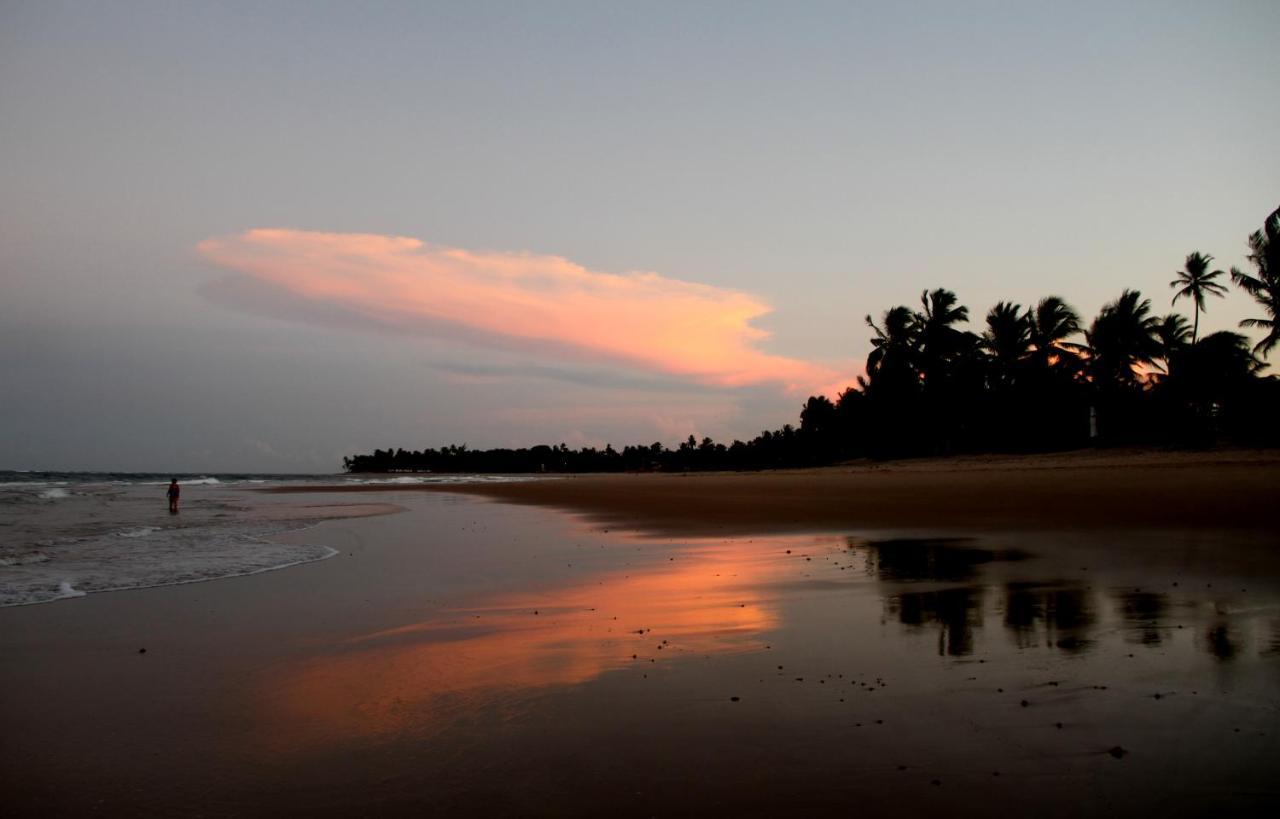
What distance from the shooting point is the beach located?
4.28m

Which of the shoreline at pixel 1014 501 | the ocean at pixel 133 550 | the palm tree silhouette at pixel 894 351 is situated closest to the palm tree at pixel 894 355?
the palm tree silhouette at pixel 894 351

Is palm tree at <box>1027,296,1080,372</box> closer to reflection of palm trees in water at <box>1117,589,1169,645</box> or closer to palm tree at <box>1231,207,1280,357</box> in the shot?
palm tree at <box>1231,207,1280,357</box>

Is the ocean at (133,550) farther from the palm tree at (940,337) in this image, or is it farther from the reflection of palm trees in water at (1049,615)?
the palm tree at (940,337)

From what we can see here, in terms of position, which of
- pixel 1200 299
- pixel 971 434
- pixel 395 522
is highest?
pixel 1200 299

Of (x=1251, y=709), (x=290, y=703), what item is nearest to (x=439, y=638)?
(x=290, y=703)

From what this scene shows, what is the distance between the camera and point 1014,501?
2350 centimetres

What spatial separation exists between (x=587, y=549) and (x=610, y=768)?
39.2 feet

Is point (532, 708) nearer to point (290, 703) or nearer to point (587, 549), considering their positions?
point (290, 703)

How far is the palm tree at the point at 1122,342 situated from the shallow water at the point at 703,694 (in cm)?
4368

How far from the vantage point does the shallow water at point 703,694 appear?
14.0ft

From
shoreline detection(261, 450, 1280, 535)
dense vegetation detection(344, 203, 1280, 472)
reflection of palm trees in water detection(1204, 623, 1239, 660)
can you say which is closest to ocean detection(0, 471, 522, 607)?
shoreline detection(261, 450, 1280, 535)

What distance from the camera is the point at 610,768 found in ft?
15.1

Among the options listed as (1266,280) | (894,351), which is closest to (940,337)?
(894,351)

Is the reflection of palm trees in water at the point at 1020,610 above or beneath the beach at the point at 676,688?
above
